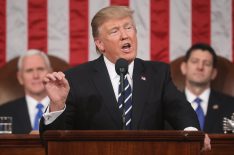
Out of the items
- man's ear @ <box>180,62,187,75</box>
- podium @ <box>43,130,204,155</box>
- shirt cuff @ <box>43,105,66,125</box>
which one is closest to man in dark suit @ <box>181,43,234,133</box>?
man's ear @ <box>180,62,187,75</box>

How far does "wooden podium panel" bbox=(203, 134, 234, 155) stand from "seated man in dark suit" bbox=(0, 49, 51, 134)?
2077 mm

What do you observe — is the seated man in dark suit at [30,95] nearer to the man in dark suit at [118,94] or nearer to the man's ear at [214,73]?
the man's ear at [214,73]

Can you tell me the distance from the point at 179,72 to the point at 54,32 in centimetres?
117

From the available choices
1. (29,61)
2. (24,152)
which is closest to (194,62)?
(29,61)

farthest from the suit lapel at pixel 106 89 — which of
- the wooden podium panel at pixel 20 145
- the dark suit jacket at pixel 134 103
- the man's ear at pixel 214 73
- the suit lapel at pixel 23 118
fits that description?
the man's ear at pixel 214 73

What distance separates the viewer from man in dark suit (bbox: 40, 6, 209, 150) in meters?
3.49

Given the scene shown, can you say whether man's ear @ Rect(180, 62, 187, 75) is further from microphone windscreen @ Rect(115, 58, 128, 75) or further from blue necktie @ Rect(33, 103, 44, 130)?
microphone windscreen @ Rect(115, 58, 128, 75)

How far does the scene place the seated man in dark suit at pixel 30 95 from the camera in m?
5.59

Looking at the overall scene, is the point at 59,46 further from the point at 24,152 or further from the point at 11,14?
the point at 24,152

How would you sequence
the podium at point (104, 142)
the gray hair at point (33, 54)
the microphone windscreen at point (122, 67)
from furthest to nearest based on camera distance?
the gray hair at point (33, 54)
the microphone windscreen at point (122, 67)
the podium at point (104, 142)

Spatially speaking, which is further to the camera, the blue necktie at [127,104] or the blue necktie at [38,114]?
the blue necktie at [38,114]

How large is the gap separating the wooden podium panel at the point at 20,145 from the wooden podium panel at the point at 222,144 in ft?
3.10

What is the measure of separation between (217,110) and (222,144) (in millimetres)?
1957

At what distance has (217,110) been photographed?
573 centimetres
